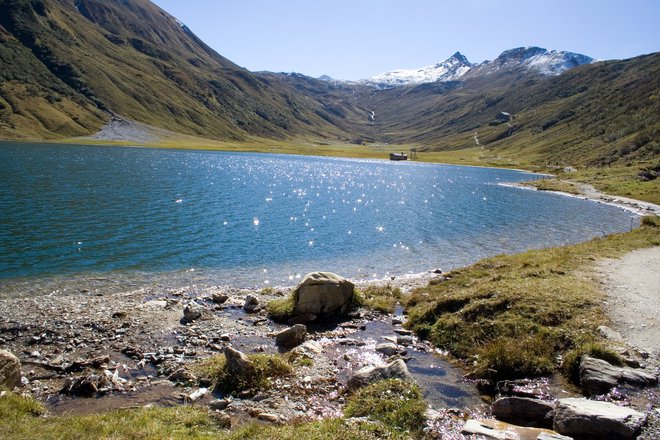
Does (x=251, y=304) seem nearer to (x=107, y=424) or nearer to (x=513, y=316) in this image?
(x=107, y=424)

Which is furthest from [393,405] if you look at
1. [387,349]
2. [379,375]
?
[387,349]

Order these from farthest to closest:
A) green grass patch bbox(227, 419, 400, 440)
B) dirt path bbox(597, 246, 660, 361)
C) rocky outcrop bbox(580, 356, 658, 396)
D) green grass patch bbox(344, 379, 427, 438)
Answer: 1. dirt path bbox(597, 246, 660, 361)
2. rocky outcrop bbox(580, 356, 658, 396)
3. green grass patch bbox(344, 379, 427, 438)
4. green grass patch bbox(227, 419, 400, 440)

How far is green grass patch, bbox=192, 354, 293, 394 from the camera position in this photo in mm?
16453

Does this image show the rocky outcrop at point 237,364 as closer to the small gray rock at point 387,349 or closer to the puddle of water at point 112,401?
the puddle of water at point 112,401

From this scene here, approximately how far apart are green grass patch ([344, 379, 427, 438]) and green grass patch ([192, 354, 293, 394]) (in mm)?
3465

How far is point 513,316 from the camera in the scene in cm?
2150

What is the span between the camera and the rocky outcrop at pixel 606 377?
15.3m

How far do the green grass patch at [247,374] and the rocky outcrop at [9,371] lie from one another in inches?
245

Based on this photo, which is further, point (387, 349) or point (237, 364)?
point (387, 349)

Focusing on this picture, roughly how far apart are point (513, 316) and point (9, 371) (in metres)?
21.5

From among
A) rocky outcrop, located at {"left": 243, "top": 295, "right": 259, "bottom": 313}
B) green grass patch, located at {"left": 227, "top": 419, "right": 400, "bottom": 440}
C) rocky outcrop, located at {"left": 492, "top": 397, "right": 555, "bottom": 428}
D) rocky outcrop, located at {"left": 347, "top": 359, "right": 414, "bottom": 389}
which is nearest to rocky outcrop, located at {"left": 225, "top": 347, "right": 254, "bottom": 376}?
rocky outcrop, located at {"left": 347, "top": 359, "right": 414, "bottom": 389}

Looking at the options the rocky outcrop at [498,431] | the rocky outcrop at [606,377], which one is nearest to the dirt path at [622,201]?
the rocky outcrop at [606,377]

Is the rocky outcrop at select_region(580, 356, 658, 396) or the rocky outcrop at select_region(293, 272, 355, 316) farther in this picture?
the rocky outcrop at select_region(293, 272, 355, 316)

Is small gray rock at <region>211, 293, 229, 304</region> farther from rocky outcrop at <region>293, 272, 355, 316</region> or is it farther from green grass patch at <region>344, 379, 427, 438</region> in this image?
green grass patch at <region>344, 379, 427, 438</region>
